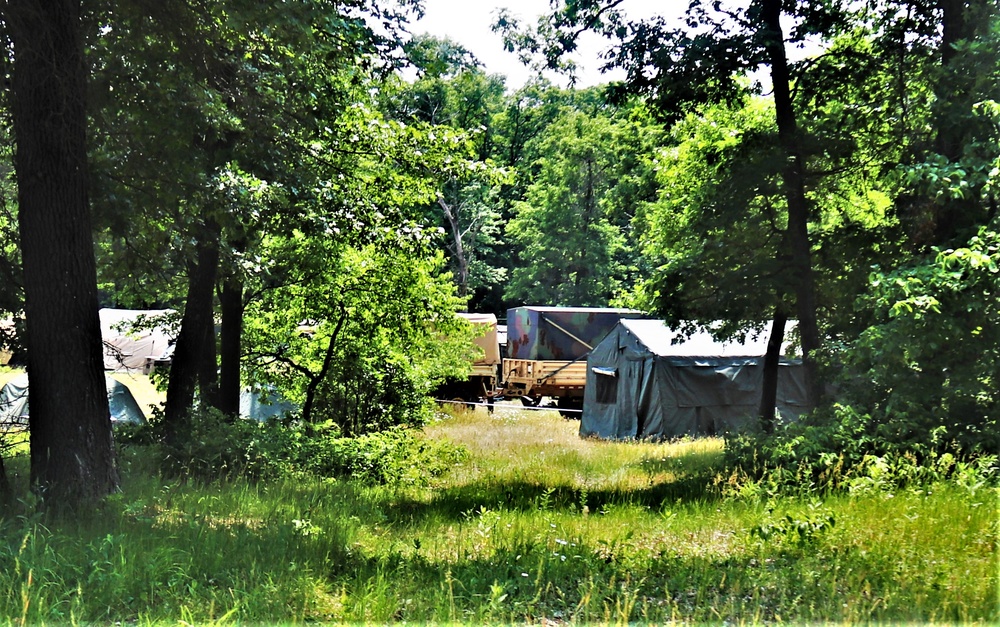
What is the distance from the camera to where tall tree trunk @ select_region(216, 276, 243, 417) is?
43.2 feet

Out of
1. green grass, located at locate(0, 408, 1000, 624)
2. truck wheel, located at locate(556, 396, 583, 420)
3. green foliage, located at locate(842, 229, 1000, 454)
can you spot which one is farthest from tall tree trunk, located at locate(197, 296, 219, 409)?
truck wheel, located at locate(556, 396, 583, 420)

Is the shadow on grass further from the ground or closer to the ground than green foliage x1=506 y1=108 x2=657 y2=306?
closer to the ground

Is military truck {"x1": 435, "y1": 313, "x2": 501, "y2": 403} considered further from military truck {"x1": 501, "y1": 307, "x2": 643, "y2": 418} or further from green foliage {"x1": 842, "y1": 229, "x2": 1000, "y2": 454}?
green foliage {"x1": 842, "y1": 229, "x2": 1000, "y2": 454}

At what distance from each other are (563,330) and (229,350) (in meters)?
16.5

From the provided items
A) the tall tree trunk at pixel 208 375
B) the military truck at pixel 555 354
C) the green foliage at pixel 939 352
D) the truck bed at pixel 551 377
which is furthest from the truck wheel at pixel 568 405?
the green foliage at pixel 939 352

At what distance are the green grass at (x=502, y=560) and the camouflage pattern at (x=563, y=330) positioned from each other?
1946 cm

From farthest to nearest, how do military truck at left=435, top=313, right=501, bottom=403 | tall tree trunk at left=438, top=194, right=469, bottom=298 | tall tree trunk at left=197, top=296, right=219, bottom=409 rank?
1. tall tree trunk at left=438, top=194, right=469, bottom=298
2. military truck at left=435, top=313, right=501, bottom=403
3. tall tree trunk at left=197, top=296, right=219, bottom=409

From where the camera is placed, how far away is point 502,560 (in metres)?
5.60

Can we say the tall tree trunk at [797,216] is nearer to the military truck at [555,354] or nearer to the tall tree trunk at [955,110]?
the tall tree trunk at [955,110]

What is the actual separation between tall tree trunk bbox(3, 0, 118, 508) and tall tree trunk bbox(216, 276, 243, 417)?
6.44 meters

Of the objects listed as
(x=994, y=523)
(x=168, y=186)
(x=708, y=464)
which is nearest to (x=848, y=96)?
(x=708, y=464)

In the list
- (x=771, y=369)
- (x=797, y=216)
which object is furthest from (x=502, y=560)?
(x=771, y=369)

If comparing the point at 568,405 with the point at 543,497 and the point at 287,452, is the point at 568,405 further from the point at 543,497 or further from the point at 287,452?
the point at 543,497

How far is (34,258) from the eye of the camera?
659 centimetres
